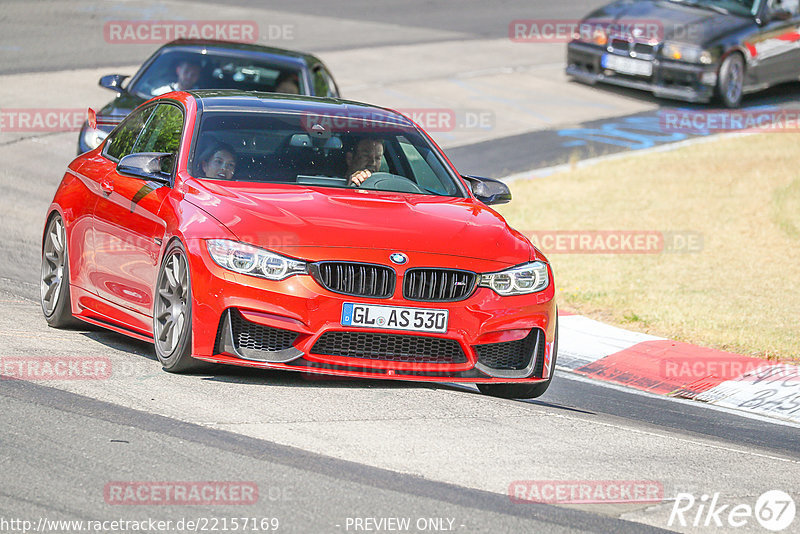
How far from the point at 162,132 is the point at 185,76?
18.8 ft

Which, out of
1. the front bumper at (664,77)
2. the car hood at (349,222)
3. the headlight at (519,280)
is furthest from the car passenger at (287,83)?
the front bumper at (664,77)

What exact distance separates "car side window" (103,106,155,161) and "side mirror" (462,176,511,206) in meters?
2.19

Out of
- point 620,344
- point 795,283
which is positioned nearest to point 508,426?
point 620,344

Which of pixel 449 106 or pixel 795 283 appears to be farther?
pixel 449 106

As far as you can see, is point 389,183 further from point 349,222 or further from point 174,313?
point 174,313

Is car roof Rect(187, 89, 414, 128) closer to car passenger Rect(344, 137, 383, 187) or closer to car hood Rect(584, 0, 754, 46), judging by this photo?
car passenger Rect(344, 137, 383, 187)

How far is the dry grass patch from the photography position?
11.2m

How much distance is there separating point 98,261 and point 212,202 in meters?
1.23

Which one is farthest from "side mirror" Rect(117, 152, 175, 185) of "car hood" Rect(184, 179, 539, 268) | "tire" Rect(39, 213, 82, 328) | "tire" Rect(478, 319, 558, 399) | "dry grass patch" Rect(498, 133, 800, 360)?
"dry grass patch" Rect(498, 133, 800, 360)

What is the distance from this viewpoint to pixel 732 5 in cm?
2245

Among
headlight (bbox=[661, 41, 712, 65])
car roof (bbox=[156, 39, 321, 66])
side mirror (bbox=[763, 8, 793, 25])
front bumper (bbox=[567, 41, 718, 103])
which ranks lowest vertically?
front bumper (bbox=[567, 41, 718, 103])

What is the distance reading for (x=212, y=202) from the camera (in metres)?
7.32

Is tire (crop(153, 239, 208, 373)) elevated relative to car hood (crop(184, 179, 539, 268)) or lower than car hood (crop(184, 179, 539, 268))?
lower

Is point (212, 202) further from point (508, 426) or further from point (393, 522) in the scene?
point (393, 522)
